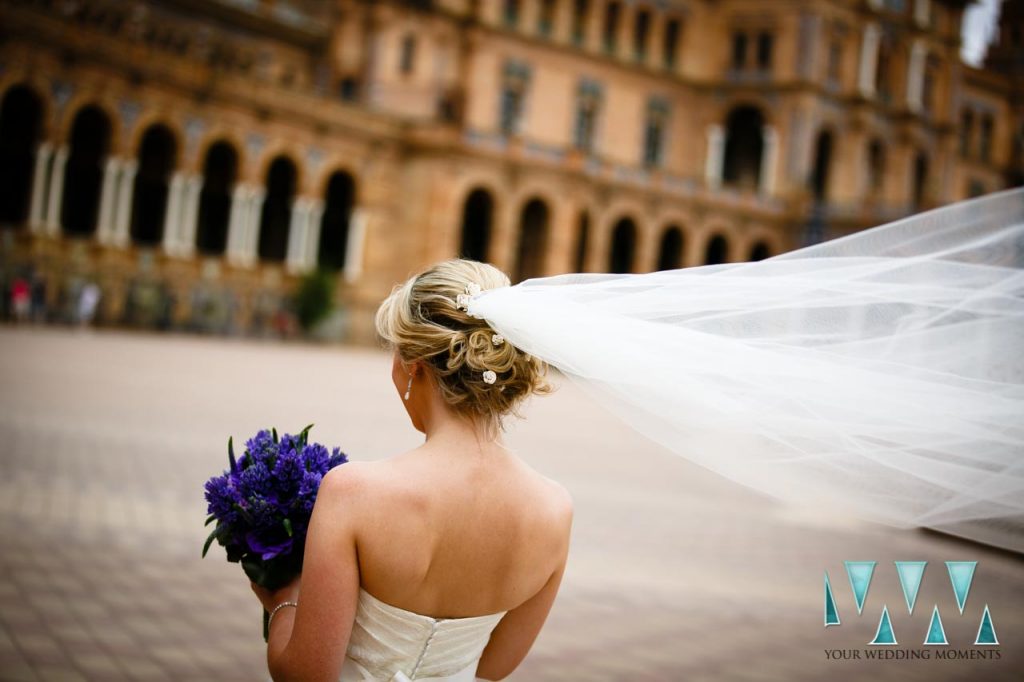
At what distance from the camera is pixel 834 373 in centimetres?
324

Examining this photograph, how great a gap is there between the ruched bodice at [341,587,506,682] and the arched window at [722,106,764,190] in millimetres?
55579

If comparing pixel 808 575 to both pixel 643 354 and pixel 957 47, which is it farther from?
pixel 957 47

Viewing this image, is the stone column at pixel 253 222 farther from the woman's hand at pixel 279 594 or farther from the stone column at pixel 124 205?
the woman's hand at pixel 279 594

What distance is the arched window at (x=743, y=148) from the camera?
185ft

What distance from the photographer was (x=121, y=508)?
27.6 ft

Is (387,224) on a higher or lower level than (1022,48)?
lower

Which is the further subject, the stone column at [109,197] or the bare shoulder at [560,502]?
the stone column at [109,197]

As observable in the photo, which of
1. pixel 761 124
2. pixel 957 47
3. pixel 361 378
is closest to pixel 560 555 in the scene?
pixel 361 378

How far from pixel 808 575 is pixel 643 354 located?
264 inches

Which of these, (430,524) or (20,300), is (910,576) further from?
(20,300)

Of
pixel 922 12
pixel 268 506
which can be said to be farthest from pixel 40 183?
pixel 922 12

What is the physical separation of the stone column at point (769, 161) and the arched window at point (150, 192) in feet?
99.1

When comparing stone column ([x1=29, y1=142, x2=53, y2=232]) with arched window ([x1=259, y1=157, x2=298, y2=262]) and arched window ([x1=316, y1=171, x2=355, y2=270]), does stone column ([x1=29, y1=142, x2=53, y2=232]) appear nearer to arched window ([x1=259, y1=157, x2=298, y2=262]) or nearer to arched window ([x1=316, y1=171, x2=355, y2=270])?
arched window ([x1=259, y1=157, x2=298, y2=262])

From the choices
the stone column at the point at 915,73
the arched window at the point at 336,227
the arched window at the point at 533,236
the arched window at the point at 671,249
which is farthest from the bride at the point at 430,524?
the stone column at the point at 915,73
